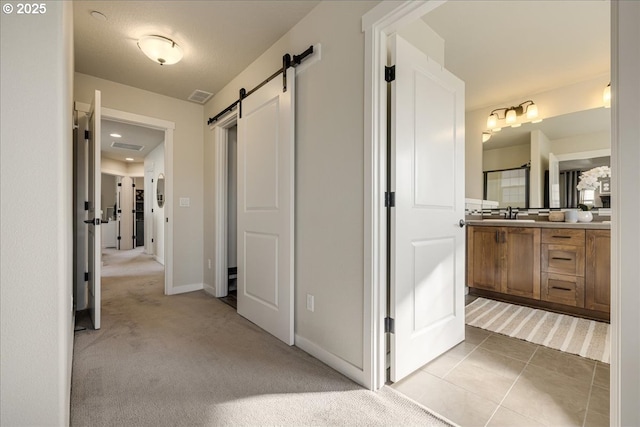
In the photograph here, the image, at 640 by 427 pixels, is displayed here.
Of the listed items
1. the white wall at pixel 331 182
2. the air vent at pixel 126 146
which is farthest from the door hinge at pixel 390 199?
the air vent at pixel 126 146

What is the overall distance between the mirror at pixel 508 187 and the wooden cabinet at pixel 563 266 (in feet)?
2.61

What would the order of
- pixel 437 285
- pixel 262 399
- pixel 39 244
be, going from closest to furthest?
1. pixel 39 244
2. pixel 262 399
3. pixel 437 285

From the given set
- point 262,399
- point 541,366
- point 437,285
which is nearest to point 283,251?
point 262,399

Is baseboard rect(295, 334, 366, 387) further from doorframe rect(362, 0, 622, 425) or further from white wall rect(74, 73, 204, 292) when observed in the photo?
white wall rect(74, 73, 204, 292)

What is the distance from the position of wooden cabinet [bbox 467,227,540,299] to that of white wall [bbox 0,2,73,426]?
11.6 ft

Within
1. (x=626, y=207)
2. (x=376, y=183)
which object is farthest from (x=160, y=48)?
(x=626, y=207)

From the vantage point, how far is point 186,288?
3.59m

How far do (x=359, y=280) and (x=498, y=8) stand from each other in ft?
6.91

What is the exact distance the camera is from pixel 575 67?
8.94ft

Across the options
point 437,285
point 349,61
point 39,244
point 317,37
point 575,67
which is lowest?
point 437,285

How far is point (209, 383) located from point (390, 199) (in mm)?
1488

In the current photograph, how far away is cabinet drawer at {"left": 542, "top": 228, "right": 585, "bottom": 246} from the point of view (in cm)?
259

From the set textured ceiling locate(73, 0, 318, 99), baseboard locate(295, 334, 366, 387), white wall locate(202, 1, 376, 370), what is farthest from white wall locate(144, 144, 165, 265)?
baseboard locate(295, 334, 366, 387)

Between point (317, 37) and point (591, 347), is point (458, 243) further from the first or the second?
point (317, 37)
